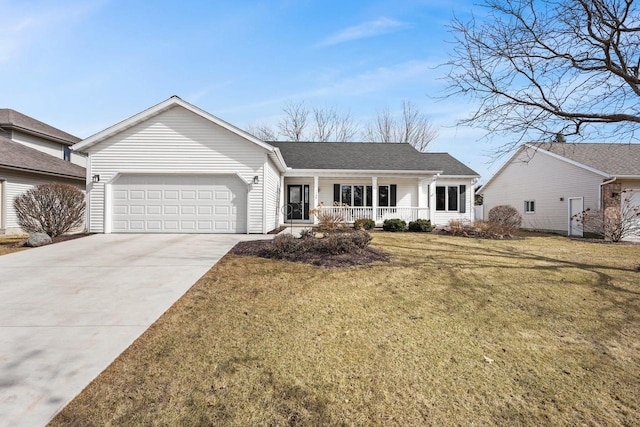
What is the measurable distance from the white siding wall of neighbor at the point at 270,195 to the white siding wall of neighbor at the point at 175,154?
276 mm

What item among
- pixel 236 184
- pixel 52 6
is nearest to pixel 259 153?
pixel 236 184

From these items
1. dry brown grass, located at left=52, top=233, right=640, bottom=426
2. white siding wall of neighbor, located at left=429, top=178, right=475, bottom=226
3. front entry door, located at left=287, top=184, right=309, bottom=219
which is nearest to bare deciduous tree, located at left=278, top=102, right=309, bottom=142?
front entry door, located at left=287, top=184, right=309, bottom=219

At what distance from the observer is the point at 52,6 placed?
28.8 ft

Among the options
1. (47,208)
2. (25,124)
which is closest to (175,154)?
(47,208)

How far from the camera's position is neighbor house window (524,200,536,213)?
64.4ft

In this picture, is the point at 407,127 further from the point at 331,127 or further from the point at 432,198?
the point at 432,198

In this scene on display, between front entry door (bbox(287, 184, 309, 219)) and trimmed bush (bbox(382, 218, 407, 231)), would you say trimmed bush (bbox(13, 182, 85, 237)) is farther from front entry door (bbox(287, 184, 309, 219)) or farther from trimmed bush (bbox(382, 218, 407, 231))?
trimmed bush (bbox(382, 218, 407, 231))

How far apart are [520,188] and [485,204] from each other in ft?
14.9

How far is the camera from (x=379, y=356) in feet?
10.9

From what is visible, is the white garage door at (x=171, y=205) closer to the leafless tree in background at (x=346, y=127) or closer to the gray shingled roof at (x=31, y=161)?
the gray shingled roof at (x=31, y=161)

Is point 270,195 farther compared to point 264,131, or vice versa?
point 264,131

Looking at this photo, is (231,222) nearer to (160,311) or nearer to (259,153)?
(259,153)

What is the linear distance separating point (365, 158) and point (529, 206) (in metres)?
11.4

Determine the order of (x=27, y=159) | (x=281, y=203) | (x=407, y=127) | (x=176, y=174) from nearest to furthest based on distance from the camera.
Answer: (x=176, y=174)
(x=27, y=159)
(x=281, y=203)
(x=407, y=127)
